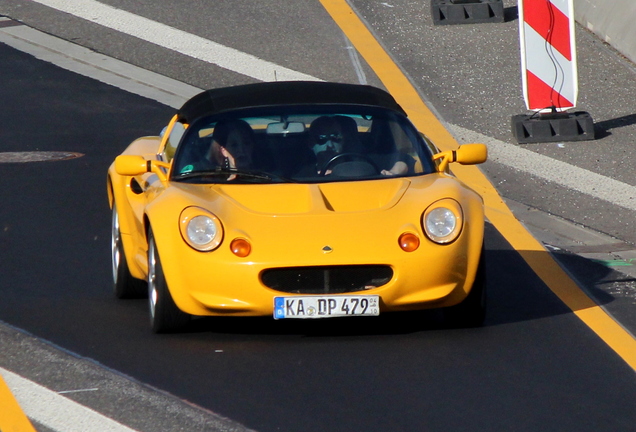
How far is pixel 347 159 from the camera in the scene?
24.8 feet

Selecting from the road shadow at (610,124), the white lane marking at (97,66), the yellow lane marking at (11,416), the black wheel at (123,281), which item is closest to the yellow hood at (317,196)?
the black wheel at (123,281)

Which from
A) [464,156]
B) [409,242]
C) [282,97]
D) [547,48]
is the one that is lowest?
[409,242]

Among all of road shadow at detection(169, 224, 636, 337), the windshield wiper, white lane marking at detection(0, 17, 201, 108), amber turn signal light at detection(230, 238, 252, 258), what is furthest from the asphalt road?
white lane marking at detection(0, 17, 201, 108)

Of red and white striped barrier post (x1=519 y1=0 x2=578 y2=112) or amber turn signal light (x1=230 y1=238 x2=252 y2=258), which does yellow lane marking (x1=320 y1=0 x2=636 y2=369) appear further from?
amber turn signal light (x1=230 y1=238 x2=252 y2=258)

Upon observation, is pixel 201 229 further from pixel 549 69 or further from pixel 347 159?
pixel 549 69

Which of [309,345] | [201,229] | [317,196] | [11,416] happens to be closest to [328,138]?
[317,196]

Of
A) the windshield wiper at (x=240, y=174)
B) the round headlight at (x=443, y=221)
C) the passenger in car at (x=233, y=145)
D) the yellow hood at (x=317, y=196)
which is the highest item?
the passenger in car at (x=233, y=145)

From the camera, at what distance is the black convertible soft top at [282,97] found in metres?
7.90

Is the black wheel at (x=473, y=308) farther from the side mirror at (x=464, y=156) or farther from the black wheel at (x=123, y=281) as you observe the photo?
the black wheel at (x=123, y=281)

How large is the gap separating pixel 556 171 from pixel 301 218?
562 centimetres

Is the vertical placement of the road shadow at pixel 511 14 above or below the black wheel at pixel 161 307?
above

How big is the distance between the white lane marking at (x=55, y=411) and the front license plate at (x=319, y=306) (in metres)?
1.26

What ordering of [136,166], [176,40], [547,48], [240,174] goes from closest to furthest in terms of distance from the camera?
[240,174] → [136,166] → [547,48] → [176,40]

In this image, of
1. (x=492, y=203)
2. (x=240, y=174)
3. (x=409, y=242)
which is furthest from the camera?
(x=492, y=203)
